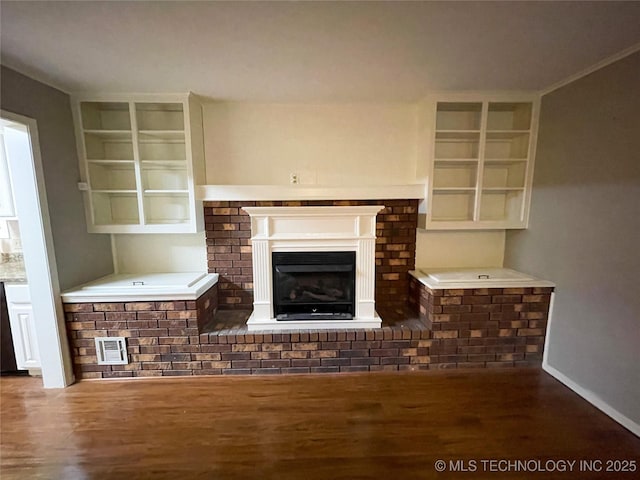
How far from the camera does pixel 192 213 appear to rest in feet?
7.89

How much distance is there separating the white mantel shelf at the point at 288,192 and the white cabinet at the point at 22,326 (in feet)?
4.99

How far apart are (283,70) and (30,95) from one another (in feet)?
5.87

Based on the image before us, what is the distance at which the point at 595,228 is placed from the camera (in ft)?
6.01

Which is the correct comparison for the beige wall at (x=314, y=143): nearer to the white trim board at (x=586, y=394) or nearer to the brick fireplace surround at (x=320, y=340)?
the brick fireplace surround at (x=320, y=340)

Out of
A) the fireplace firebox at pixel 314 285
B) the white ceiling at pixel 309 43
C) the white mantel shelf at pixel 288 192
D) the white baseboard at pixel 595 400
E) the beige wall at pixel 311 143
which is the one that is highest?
the white ceiling at pixel 309 43

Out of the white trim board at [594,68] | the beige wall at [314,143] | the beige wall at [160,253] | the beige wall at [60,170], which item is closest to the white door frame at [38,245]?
the beige wall at [60,170]

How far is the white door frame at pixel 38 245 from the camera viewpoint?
185 centimetres

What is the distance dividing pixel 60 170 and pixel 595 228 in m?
3.94

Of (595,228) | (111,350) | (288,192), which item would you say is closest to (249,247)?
(288,192)

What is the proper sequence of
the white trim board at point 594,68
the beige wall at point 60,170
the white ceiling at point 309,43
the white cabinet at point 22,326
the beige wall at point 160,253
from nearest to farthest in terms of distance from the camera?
the white ceiling at point 309,43
the white trim board at point 594,68
the beige wall at point 60,170
the white cabinet at point 22,326
the beige wall at point 160,253

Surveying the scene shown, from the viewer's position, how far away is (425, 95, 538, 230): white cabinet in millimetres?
2369

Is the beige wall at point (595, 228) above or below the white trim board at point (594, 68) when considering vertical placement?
Result: below

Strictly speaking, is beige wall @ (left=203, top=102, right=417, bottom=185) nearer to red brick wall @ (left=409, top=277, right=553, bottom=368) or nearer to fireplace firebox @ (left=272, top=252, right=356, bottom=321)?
fireplace firebox @ (left=272, top=252, right=356, bottom=321)

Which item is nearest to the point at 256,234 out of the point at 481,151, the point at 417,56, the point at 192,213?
the point at 192,213
